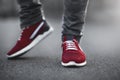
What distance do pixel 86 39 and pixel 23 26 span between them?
110cm

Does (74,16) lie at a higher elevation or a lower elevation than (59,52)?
higher

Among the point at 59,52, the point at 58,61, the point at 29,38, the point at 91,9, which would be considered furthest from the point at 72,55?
the point at 91,9

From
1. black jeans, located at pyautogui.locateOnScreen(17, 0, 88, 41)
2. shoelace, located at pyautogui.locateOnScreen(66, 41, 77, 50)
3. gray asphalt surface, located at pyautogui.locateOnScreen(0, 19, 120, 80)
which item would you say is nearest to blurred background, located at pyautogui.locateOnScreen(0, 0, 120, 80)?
gray asphalt surface, located at pyautogui.locateOnScreen(0, 19, 120, 80)

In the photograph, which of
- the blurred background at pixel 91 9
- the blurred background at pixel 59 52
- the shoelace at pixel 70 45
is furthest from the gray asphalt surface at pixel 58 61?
the blurred background at pixel 91 9

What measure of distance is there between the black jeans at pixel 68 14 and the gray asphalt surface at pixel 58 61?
23 centimetres

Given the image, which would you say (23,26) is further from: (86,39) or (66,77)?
(86,39)

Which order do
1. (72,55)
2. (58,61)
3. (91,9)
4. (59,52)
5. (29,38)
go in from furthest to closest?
(91,9) → (59,52) → (29,38) → (58,61) → (72,55)

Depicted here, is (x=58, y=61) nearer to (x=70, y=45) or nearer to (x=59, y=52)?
(x=70, y=45)

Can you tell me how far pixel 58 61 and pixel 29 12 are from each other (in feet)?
1.25

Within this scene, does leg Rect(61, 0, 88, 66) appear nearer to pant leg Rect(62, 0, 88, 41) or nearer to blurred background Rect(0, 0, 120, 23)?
pant leg Rect(62, 0, 88, 41)

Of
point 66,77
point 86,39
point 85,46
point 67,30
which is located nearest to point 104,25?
point 86,39

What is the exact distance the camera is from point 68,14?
2.71 metres

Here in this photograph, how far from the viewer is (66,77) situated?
2354 mm

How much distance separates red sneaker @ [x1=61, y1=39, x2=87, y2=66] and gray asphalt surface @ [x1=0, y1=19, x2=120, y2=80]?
0.12 feet
